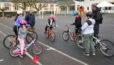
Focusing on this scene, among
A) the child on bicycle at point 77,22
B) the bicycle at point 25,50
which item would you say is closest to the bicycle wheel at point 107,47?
the child on bicycle at point 77,22

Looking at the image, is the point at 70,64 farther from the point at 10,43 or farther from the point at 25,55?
the point at 10,43

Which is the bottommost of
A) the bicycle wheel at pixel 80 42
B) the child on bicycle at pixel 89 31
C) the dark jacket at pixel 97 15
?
the bicycle wheel at pixel 80 42

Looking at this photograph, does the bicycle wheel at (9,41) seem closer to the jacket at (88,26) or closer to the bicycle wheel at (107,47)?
the jacket at (88,26)

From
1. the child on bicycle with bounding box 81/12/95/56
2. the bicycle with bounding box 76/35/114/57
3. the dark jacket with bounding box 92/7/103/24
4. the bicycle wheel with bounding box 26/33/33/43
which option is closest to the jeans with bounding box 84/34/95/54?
the child on bicycle with bounding box 81/12/95/56

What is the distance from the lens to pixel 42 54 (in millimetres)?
5766

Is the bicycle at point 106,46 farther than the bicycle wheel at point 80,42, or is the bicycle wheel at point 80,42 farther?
the bicycle wheel at point 80,42

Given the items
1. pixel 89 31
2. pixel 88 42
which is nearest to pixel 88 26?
pixel 89 31

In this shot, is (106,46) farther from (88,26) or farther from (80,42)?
(80,42)

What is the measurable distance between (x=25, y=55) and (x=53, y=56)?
3.88ft

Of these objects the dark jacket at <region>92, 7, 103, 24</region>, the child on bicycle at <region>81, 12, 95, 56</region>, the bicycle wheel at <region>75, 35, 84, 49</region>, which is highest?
the dark jacket at <region>92, 7, 103, 24</region>

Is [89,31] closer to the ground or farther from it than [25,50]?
farther from it

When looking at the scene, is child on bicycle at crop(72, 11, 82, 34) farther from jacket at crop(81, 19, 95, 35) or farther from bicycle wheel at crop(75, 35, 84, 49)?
jacket at crop(81, 19, 95, 35)

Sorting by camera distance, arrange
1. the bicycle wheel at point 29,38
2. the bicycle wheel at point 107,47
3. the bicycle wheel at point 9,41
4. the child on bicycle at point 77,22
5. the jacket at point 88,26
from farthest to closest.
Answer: the bicycle wheel at point 29,38
the child on bicycle at point 77,22
the bicycle wheel at point 9,41
the bicycle wheel at point 107,47
the jacket at point 88,26

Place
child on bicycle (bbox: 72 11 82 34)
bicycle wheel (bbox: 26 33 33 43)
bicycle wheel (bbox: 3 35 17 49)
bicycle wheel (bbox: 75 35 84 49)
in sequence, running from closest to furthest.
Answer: bicycle wheel (bbox: 3 35 17 49) < bicycle wheel (bbox: 75 35 84 49) < child on bicycle (bbox: 72 11 82 34) < bicycle wheel (bbox: 26 33 33 43)
